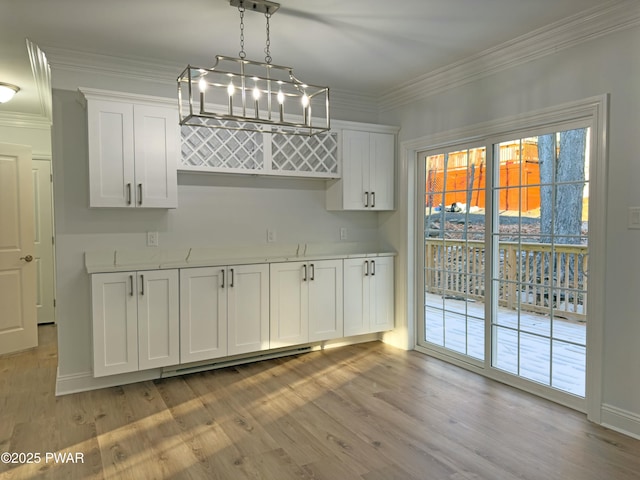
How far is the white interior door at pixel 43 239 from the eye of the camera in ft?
19.0

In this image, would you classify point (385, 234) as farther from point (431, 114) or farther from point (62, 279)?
point (62, 279)

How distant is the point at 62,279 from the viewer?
3.61 meters

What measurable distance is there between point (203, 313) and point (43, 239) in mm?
3298

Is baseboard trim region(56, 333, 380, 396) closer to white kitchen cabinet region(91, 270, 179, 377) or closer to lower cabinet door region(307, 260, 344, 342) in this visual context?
white kitchen cabinet region(91, 270, 179, 377)

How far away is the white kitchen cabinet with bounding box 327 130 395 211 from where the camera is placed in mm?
4508

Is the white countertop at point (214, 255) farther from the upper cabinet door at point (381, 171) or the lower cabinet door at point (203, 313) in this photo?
the upper cabinet door at point (381, 171)

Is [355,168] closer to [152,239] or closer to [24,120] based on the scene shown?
[152,239]

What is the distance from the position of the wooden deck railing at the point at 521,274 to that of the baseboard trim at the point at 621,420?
0.58 metres

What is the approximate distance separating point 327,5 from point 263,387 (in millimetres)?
2715

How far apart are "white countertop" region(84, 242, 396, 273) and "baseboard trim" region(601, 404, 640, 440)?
230 centimetres

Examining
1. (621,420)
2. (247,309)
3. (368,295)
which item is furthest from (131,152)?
(621,420)

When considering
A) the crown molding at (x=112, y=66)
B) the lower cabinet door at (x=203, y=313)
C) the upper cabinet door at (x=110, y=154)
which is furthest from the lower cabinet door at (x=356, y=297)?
the crown molding at (x=112, y=66)

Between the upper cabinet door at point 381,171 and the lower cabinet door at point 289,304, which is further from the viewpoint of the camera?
the upper cabinet door at point 381,171

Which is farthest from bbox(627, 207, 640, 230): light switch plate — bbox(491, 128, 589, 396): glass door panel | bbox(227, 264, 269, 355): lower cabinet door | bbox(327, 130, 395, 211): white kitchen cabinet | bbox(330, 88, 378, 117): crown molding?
bbox(330, 88, 378, 117): crown molding
